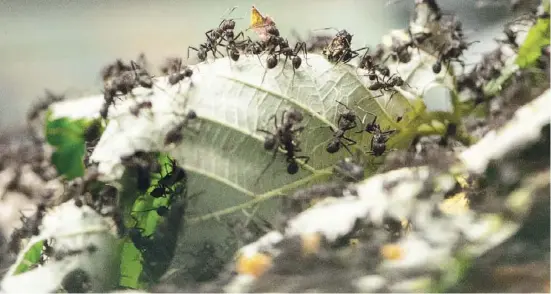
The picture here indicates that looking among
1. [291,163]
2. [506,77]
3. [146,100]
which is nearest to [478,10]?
[506,77]

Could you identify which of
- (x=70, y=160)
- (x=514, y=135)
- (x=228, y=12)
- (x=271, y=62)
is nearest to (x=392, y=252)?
(x=514, y=135)

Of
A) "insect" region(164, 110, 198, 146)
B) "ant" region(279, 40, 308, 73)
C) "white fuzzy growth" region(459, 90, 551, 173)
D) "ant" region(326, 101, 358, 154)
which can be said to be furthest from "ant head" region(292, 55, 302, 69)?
"white fuzzy growth" region(459, 90, 551, 173)

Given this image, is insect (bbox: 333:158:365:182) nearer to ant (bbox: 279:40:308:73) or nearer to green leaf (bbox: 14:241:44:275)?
ant (bbox: 279:40:308:73)

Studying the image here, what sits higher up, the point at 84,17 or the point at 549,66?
the point at 84,17

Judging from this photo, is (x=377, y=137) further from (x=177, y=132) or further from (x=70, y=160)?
(x=70, y=160)

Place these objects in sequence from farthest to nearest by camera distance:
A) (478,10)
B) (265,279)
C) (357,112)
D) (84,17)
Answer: (84,17) → (478,10) → (357,112) → (265,279)

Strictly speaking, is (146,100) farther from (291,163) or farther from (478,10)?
(478,10)
